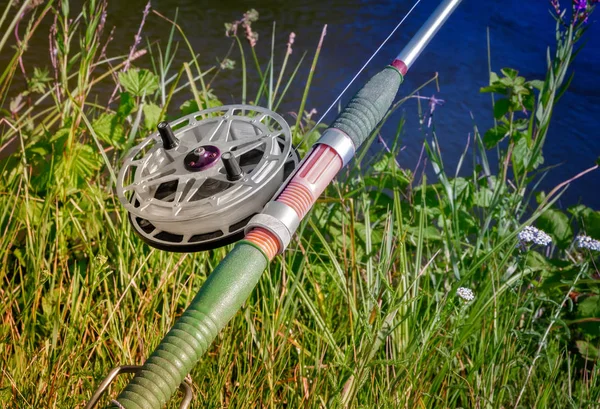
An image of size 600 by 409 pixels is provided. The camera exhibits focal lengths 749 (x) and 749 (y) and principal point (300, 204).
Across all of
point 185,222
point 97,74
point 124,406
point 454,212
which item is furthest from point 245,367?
point 97,74

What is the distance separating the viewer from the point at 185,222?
1024 mm

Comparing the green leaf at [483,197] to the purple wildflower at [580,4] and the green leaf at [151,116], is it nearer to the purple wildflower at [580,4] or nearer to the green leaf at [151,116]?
the purple wildflower at [580,4]

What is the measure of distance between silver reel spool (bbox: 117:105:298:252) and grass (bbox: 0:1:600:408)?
53cm

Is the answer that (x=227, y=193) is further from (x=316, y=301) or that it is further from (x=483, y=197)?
(x=483, y=197)

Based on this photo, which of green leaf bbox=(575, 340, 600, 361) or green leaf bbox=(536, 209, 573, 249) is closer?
green leaf bbox=(575, 340, 600, 361)

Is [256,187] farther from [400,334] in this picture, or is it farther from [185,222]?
[400,334]

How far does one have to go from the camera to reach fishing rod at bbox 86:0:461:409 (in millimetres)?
896

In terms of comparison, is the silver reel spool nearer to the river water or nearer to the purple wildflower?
the purple wildflower

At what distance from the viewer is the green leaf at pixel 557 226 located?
246 cm

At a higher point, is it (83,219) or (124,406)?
(124,406)

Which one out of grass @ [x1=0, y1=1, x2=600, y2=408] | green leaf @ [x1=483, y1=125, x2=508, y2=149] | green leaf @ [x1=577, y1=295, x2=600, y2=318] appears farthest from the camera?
green leaf @ [x1=483, y1=125, x2=508, y2=149]

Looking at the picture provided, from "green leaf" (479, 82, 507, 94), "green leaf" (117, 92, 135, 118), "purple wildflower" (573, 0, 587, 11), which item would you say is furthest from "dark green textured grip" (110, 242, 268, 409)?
"green leaf" (479, 82, 507, 94)

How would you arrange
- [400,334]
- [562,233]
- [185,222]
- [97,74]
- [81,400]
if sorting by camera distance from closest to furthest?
[185,222], [81,400], [400,334], [562,233], [97,74]

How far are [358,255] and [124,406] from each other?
1.50 meters
